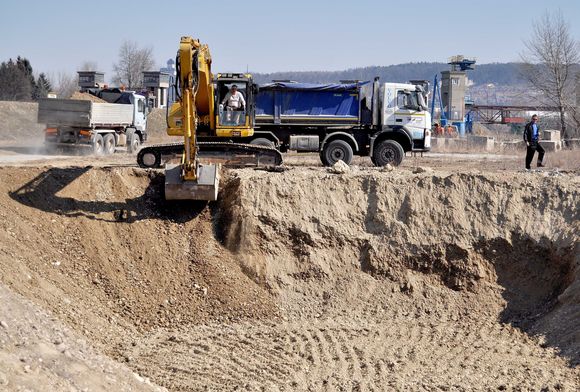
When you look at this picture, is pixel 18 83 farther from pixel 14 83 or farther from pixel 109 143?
pixel 109 143

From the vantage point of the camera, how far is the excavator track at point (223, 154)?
1978 centimetres

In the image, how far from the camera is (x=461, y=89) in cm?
6794

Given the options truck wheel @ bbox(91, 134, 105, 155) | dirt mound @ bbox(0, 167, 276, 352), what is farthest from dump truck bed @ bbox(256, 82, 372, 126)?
truck wheel @ bbox(91, 134, 105, 155)

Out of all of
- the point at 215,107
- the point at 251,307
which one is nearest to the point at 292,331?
the point at 251,307

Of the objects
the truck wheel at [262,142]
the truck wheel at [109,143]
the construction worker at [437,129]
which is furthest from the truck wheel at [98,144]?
the construction worker at [437,129]

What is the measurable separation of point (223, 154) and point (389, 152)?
4985 mm

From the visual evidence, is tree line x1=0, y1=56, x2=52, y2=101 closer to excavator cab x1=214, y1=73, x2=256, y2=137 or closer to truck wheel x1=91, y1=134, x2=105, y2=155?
truck wheel x1=91, y1=134, x2=105, y2=155

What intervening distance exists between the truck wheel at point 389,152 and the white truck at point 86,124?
37.2ft

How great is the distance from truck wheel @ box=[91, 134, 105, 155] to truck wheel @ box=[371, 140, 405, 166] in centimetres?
1128

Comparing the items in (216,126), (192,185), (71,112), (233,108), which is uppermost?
(233,108)

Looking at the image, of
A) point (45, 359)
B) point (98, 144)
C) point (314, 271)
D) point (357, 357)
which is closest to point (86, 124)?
point (98, 144)

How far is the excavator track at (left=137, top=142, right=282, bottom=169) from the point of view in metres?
19.8

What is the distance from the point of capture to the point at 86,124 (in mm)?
28688

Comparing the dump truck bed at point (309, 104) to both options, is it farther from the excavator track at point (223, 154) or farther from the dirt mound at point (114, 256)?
the dirt mound at point (114, 256)
